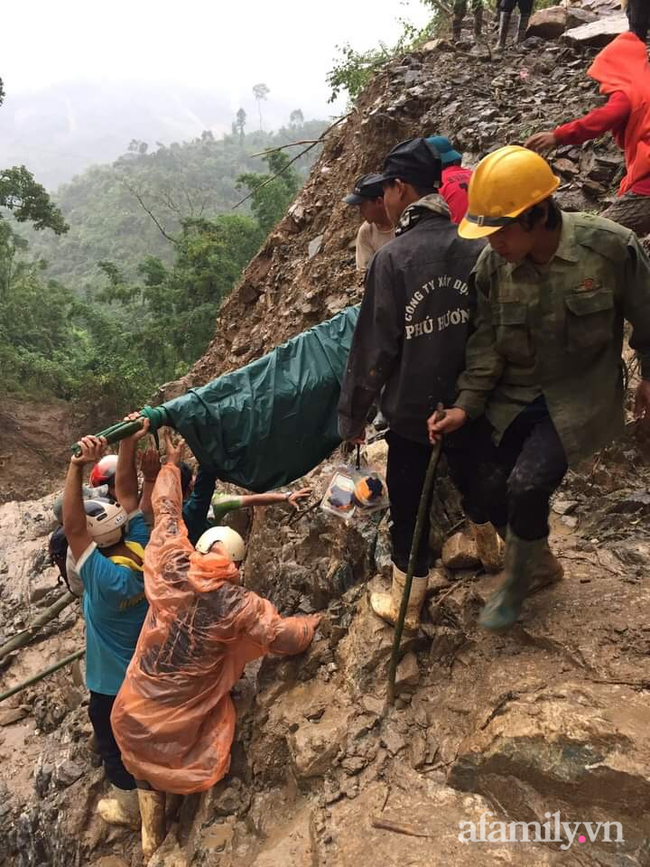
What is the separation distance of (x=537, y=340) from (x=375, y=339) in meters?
0.60

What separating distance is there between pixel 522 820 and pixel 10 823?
4.20m

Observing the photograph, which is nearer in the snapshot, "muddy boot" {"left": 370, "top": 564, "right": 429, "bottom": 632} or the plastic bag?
"muddy boot" {"left": 370, "top": 564, "right": 429, "bottom": 632}

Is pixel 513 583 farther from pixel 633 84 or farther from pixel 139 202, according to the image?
pixel 139 202

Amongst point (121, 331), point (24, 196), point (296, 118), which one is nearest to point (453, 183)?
point (24, 196)

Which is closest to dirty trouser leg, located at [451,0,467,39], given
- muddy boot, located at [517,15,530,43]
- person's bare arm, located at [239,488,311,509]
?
muddy boot, located at [517,15,530,43]

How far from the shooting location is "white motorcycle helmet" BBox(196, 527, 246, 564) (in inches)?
116

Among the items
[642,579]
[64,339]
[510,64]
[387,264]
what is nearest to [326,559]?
[642,579]

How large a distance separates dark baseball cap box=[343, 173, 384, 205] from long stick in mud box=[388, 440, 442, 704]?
161 cm

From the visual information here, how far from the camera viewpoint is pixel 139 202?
151 ft

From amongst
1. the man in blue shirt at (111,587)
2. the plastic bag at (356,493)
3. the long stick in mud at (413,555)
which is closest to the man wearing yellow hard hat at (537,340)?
the long stick in mud at (413,555)

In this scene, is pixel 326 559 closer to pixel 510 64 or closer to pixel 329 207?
pixel 329 207

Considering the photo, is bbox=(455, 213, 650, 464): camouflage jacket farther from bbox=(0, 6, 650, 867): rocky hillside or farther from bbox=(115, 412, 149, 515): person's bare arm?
bbox=(115, 412, 149, 515): person's bare arm

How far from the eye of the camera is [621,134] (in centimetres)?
298

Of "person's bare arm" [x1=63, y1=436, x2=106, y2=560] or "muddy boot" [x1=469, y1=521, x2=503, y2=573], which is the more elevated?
"person's bare arm" [x1=63, y1=436, x2=106, y2=560]
